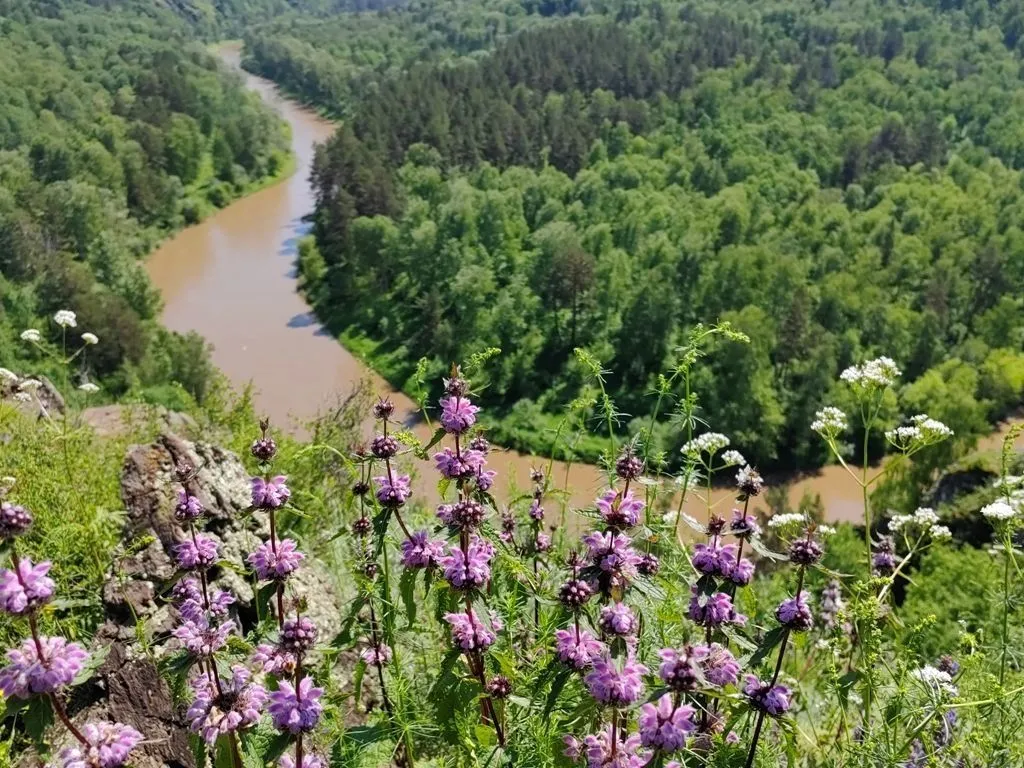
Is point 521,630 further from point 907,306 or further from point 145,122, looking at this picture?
point 145,122

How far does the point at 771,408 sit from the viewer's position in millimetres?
34531

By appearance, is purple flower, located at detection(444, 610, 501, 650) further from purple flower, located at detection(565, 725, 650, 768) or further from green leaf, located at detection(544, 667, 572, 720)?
purple flower, located at detection(565, 725, 650, 768)

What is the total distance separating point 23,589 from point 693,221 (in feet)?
163

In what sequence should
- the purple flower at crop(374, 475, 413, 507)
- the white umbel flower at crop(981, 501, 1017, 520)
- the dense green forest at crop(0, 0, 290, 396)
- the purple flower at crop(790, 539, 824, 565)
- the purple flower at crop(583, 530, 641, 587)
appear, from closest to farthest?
the purple flower at crop(583, 530, 641, 587), the purple flower at crop(790, 539, 824, 565), the purple flower at crop(374, 475, 413, 507), the white umbel flower at crop(981, 501, 1017, 520), the dense green forest at crop(0, 0, 290, 396)

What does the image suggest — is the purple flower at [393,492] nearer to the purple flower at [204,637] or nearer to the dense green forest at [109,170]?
the purple flower at [204,637]

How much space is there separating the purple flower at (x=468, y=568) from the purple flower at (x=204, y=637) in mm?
897

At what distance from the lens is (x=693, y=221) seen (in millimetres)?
49500

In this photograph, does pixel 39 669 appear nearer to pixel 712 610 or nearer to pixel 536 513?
pixel 712 610

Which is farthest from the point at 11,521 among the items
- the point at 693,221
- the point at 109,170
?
the point at 109,170

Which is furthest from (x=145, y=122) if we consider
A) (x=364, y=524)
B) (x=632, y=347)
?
(x=364, y=524)

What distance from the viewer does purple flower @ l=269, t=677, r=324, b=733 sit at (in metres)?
2.97

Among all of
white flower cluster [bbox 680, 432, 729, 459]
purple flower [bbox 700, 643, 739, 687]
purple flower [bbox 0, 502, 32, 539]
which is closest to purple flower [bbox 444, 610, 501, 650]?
purple flower [bbox 700, 643, 739, 687]

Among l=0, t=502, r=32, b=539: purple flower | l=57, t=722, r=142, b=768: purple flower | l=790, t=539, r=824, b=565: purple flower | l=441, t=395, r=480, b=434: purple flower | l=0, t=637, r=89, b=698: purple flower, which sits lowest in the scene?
l=57, t=722, r=142, b=768: purple flower

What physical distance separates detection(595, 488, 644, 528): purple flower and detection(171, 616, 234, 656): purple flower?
5.08 ft
